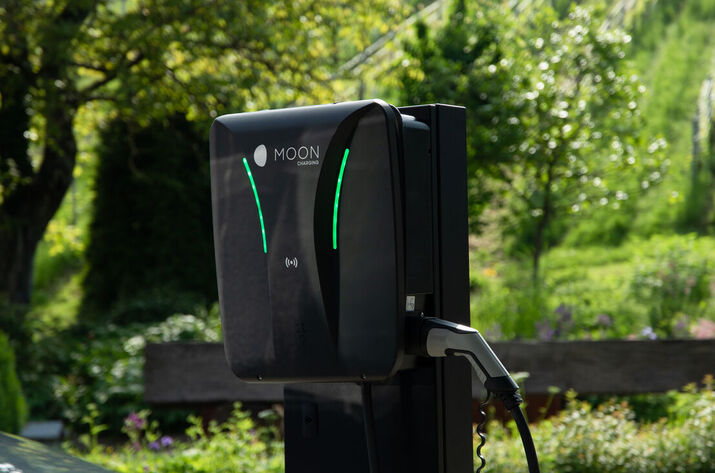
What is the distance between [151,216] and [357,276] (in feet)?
31.3

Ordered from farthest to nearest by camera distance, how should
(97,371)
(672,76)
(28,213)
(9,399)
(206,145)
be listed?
(672,76), (206,145), (28,213), (97,371), (9,399)

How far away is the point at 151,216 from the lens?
34.0 ft

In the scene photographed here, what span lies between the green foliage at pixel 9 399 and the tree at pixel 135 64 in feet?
12.2

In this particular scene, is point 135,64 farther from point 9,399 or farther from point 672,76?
point 672,76

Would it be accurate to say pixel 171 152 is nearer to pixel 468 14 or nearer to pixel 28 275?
pixel 28 275

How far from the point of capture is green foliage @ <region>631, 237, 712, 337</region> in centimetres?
773

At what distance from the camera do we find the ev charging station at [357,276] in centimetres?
112

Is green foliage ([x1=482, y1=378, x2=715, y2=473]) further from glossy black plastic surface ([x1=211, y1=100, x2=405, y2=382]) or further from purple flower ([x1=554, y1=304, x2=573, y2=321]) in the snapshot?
glossy black plastic surface ([x1=211, y1=100, x2=405, y2=382])

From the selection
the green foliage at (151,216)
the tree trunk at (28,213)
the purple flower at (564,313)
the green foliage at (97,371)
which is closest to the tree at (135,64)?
the tree trunk at (28,213)

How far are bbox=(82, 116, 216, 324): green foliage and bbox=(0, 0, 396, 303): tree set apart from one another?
0.90 meters

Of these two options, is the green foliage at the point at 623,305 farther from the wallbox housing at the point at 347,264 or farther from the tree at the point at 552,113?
the wallbox housing at the point at 347,264

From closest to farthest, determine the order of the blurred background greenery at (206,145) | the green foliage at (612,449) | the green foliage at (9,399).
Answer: the green foliage at (612,449) → the green foliage at (9,399) → the blurred background greenery at (206,145)

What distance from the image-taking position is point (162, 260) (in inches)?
396

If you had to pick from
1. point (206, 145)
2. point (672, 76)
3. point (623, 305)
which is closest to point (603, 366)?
point (623, 305)
